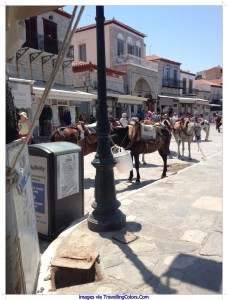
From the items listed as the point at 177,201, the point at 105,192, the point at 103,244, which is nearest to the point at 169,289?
the point at 103,244

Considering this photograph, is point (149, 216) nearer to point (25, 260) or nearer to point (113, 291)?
point (113, 291)

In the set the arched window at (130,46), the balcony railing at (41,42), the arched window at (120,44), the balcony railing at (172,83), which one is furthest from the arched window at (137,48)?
the balcony railing at (41,42)

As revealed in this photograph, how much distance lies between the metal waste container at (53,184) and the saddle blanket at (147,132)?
339cm

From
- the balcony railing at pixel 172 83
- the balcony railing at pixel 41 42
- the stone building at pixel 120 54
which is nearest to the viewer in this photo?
the balcony railing at pixel 41 42

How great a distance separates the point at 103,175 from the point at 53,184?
0.74 metres

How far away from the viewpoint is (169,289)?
2.67 meters

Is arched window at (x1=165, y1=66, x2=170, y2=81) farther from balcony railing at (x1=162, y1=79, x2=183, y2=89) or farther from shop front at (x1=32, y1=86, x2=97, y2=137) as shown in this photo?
shop front at (x1=32, y1=86, x2=97, y2=137)

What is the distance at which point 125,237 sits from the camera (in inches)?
147

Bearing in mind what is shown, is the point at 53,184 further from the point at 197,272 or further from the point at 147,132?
the point at 147,132

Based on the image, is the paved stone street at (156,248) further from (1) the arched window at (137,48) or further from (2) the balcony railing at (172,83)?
(2) the balcony railing at (172,83)

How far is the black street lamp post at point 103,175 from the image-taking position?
392 cm

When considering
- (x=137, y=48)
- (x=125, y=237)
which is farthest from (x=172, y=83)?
(x=125, y=237)

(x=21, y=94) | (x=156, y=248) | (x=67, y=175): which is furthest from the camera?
(x=21, y=94)

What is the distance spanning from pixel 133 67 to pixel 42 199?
24.8 meters
